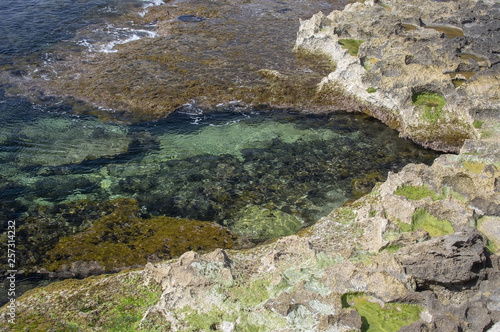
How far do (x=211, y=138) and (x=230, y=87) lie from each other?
225 inches

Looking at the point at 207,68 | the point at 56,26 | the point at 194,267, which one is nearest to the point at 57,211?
the point at 194,267

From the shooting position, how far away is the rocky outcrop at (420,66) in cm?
2159

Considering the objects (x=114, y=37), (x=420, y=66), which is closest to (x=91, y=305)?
(x=420, y=66)

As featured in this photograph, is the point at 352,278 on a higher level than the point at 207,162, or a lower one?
higher

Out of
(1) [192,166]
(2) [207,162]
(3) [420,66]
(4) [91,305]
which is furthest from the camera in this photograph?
(3) [420,66]

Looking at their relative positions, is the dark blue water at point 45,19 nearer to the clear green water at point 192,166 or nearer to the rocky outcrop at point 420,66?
the clear green water at point 192,166

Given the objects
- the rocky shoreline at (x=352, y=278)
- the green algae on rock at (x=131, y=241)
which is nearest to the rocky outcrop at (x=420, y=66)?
the rocky shoreline at (x=352, y=278)

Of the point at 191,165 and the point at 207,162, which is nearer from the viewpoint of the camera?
the point at 191,165

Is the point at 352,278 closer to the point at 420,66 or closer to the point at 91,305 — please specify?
the point at 91,305

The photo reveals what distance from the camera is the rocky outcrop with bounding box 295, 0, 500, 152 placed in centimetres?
2159

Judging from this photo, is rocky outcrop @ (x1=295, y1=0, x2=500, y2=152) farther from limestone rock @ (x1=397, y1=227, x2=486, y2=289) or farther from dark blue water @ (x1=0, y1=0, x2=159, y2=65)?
dark blue water @ (x1=0, y1=0, x2=159, y2=65)

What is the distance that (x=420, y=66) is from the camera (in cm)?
2358

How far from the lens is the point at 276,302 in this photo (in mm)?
10305

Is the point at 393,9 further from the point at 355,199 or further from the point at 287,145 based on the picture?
the point at 355,199
